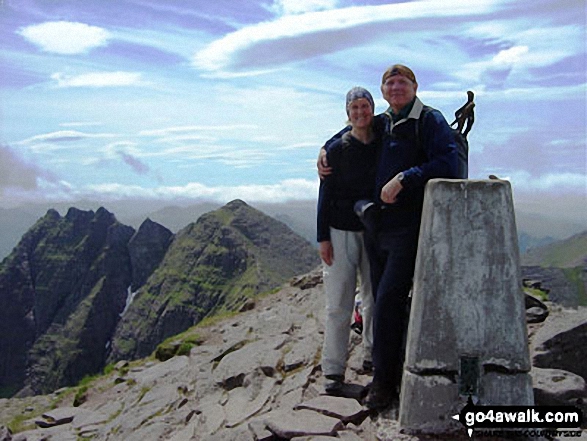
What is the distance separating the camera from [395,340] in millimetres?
7160

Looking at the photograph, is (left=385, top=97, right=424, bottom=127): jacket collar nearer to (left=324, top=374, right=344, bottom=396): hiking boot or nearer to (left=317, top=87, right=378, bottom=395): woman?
(left=317, top=87, right=378, bottom=395): woman

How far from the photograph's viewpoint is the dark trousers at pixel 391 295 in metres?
6.95

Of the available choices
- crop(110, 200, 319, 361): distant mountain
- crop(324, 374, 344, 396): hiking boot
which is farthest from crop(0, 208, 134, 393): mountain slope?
crop(324, 374, 344, 396): hiking boot

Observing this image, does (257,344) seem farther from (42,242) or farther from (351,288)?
(42,242)

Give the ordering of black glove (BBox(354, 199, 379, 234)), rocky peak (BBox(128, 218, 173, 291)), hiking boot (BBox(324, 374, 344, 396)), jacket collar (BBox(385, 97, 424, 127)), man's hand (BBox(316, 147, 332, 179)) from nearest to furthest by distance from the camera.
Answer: jacket collar (BBox(385, 97, 424, 127)) → black glove (BBox(354, 199, 379, 234)) → man's hand (BBox(316, 147, 332, 179)) → hiking boot (BBox(324, 374, 344, 396)) → rocky peak (BBox(128, 218, 173, 291))

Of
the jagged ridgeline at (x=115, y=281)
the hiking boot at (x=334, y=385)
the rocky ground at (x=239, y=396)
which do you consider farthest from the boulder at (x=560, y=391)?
the jagged ridgeline at (x=115, y=281)

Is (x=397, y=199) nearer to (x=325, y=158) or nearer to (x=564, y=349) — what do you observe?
(x=325, y=158)

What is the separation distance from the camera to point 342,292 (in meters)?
7.91

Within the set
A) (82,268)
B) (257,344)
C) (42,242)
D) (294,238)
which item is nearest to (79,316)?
(82,268)

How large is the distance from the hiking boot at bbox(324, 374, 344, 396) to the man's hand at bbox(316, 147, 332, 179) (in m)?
2.90

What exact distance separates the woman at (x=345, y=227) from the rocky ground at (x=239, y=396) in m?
0.70

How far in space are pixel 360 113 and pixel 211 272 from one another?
141365 millimetres

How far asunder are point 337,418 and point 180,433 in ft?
11.7

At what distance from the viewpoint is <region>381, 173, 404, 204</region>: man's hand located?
21.8ft
